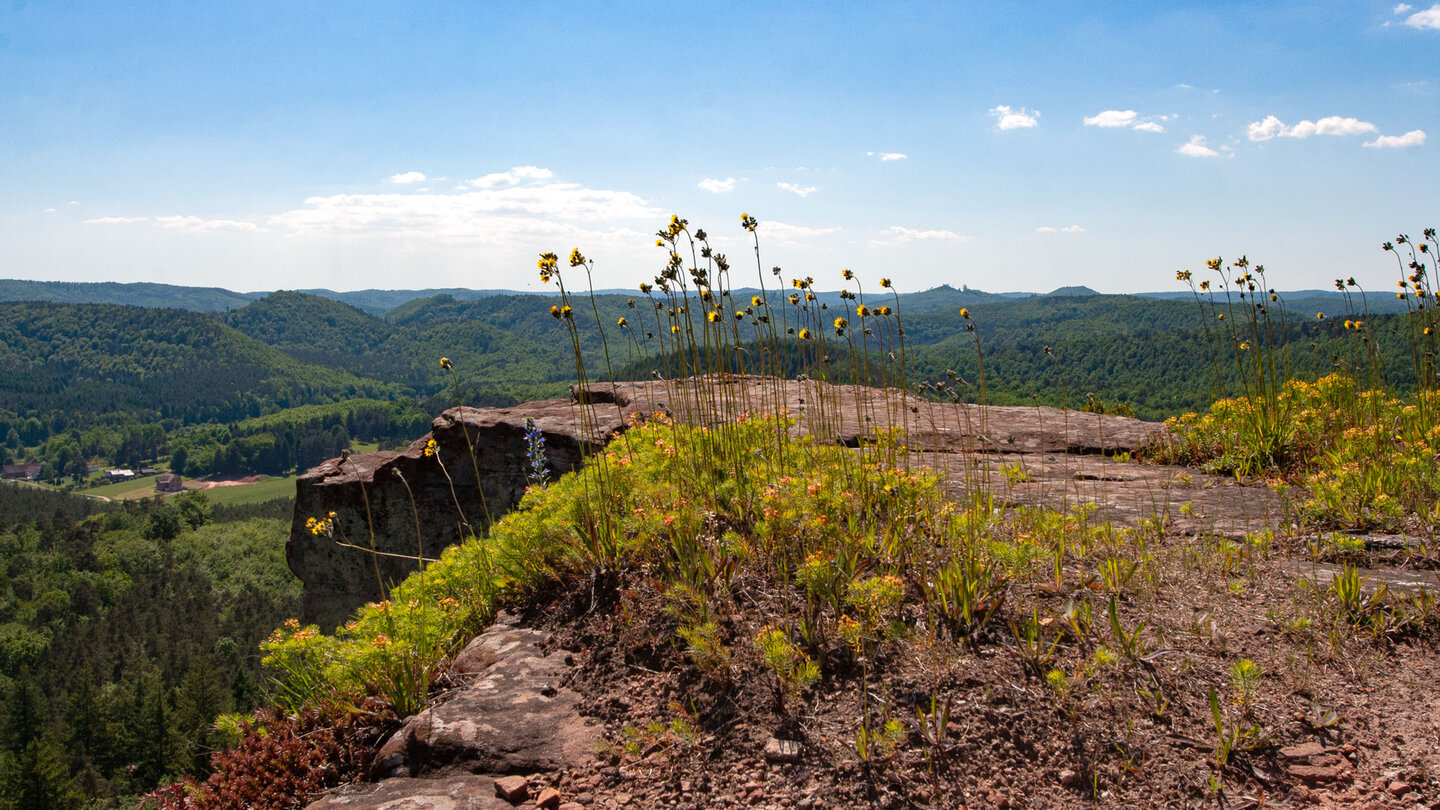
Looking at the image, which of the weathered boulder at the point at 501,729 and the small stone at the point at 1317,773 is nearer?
the small stone at the point at 1317,773

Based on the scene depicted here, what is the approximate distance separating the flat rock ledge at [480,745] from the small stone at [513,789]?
1cm

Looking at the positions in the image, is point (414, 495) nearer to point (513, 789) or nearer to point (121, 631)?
point (513, 789)

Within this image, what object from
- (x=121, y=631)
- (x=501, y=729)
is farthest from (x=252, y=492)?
(x=501, y=729)

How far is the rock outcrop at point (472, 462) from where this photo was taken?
8.19 metres

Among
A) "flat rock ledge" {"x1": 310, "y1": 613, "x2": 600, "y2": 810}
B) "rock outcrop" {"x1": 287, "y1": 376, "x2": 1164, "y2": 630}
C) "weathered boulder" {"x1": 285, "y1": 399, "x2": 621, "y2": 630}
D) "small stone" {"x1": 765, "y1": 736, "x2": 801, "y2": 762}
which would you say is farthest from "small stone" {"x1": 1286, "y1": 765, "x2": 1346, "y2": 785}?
"weathered boulder" {"x1": 285, "y1": 399, "x2": 621, "y2": 630}

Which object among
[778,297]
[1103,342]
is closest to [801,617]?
[778,297]

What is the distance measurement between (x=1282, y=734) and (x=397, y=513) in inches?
381

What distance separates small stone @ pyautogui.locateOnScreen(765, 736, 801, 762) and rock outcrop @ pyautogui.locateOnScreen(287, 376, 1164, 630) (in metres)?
4.93

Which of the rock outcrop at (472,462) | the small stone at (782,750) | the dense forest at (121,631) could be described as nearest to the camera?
the small stone at (782,750)

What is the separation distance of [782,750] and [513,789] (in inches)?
42.1

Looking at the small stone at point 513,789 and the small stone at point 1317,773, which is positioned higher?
the small stone at point 513,789

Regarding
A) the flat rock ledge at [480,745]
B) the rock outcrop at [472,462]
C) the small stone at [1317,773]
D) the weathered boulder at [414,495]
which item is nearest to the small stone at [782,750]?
the flat rock ledge at [480,745]

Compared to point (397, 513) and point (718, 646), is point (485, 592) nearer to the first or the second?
point (718, 646)

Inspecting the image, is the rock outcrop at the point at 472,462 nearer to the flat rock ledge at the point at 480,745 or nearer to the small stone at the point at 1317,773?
the flat rock ledge at the point at 480,745
